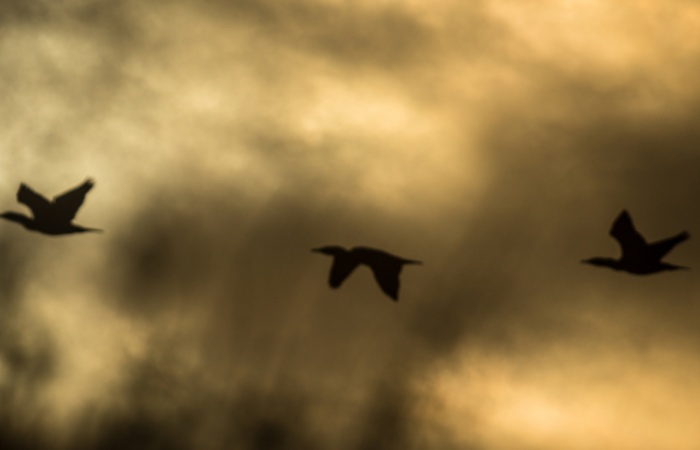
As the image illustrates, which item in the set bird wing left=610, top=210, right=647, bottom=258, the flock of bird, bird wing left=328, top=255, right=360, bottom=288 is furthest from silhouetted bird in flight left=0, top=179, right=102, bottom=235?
bird wing left=610, top=210, right=647, bottom=258

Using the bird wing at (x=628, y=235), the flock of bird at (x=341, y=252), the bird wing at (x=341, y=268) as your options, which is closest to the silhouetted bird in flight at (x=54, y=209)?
the flock of bird at (x=341, y=252)

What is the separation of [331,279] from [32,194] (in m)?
9.75

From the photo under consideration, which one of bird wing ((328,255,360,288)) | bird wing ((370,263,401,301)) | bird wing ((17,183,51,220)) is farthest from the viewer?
bird wing ((17,183,51,220))

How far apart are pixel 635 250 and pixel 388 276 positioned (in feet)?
24.4

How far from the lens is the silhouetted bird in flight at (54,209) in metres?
37.6

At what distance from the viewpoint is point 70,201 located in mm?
37562

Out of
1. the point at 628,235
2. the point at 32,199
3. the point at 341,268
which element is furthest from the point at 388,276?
the point at 32,199

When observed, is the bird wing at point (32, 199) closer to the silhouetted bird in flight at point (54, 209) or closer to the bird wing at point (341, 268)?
the silhouetted bird in flight at point (54, 209)

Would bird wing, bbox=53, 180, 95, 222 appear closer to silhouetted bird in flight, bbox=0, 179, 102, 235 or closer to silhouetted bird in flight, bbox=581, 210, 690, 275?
silhouetted bird in flight, bbox=0, 179, 102, 235

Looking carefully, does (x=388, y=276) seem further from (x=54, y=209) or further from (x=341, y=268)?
(x=54, y=209)

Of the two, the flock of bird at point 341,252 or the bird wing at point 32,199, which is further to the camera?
the bird wing at point 32,199

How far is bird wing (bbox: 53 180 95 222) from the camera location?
37531 millimetres

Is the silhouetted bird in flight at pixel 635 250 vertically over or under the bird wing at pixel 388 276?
over

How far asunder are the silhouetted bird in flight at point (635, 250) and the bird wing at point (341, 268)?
790 centimetres
